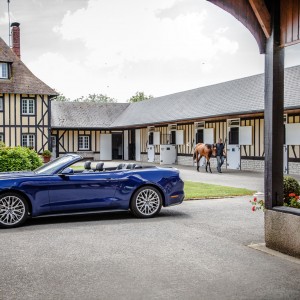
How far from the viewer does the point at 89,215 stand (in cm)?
1002

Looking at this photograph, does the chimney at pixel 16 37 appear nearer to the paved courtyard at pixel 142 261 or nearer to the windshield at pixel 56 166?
the windshield at pixel 56 166

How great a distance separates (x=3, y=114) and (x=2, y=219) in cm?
2625

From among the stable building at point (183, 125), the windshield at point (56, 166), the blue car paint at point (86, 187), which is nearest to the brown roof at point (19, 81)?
the stable building at point (183, 125)

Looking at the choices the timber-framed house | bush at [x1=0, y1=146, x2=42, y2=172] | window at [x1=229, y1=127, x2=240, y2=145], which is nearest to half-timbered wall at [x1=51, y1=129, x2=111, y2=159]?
the timber-framed house

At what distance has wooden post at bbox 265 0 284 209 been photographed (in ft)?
21.0

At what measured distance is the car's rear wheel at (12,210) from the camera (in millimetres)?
8469

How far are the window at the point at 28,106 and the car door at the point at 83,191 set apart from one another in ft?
86.3

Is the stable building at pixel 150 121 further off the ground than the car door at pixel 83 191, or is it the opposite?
the stable building at pixel 150 121

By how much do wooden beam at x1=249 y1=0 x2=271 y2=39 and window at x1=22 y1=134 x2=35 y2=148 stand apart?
96.6 feet

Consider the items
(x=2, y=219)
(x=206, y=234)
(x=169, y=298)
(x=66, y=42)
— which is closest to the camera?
(x=169, y=298)

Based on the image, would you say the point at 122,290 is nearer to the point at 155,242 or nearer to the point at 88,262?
the point at 88,262

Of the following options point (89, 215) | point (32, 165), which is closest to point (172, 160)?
point (32, 165)

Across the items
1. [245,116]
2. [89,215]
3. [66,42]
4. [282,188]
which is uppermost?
[66,42]

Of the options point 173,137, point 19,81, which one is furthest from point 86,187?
point 19,81
